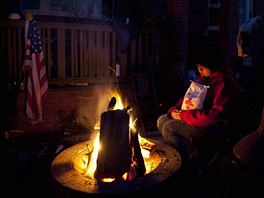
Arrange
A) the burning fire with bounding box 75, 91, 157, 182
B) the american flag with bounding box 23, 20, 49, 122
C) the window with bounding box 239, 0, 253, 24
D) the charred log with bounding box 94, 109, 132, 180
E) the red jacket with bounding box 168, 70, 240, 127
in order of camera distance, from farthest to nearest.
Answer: the window with bounding box 239, 0, 253, 24 → the american flag with bounding box 23, 20, 49, 122 → the red jacket with bounding box 168, 70, 240, 127 → the burning fire with bounding box 75, 91, 157, 182 → the charred log with bounding box 94, 109, 132, 180

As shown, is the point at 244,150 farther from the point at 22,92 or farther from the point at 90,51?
the point at 90,51

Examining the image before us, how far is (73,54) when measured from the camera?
6.62 meters

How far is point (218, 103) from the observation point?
10.9 ft

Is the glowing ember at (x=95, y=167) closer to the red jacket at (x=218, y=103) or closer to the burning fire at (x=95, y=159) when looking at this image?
the burning fire at (x=95, y=159)

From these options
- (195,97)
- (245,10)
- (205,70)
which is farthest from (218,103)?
(245,10)

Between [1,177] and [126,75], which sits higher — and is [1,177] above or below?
below

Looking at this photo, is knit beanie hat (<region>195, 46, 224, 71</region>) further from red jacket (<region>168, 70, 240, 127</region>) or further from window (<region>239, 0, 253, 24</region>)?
window (<region>239, 0, 253, 24</region>)

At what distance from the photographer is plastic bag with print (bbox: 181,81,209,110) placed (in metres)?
3.55

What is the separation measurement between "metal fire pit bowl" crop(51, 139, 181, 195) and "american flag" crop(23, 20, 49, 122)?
241 centimetres

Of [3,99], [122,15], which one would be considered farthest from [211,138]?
[122,15]

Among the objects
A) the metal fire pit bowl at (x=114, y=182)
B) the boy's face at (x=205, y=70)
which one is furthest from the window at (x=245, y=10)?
the metal fire pit bowl at (x=114, y=182)

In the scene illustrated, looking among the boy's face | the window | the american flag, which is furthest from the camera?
the window

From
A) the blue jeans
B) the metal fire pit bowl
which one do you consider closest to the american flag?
the metal fire pit bowl

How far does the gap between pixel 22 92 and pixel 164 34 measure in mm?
4301
